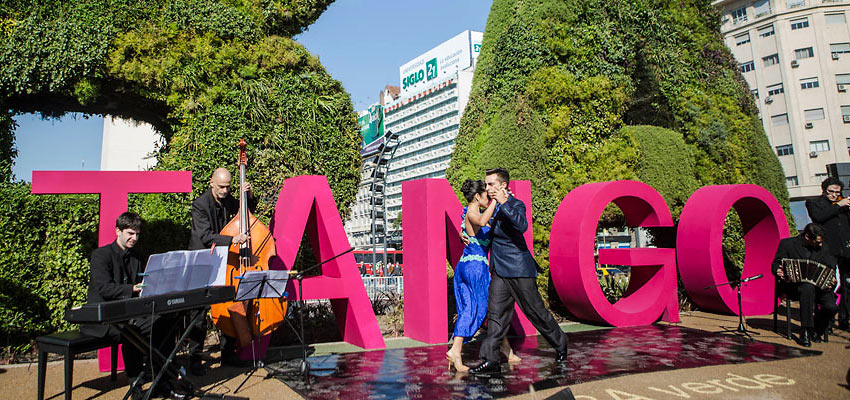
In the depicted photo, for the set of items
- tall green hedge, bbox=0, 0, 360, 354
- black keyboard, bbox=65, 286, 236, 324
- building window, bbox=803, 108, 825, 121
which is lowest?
black keyboard, bbox=65, 286, 236, 324

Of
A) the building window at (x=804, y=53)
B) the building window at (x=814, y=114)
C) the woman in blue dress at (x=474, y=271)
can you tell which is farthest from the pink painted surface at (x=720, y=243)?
the building window at (x=804, y=53)

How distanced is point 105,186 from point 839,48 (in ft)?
170

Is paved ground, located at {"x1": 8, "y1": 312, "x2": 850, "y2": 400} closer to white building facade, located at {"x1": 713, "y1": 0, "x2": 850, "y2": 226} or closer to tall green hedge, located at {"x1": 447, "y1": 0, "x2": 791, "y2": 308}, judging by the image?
tall green hedge, located at {"x1": 447, "y1": 0, "x2": 791, "y2": 308}

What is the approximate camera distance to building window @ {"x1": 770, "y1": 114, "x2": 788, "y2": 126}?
138 feet

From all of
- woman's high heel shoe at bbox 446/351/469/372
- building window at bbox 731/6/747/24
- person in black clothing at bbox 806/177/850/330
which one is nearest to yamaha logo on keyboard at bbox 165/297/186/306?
woman's high heel shoe at bbox 446/351/469/372

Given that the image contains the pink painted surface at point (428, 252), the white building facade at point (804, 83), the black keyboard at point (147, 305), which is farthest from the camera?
the white building facade at point (804, 83)

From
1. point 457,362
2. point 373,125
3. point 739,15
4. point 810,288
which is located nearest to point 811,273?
point 810,288

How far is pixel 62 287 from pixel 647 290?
8782 millimetres

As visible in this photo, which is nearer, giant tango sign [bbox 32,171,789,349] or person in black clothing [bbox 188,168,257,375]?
person in black clothing [bbox 188,168,257,375]

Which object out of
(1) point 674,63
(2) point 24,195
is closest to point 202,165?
(2) point 24,195

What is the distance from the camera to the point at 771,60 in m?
42.9

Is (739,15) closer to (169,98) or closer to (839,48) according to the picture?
(839,48)

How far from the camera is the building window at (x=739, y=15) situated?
44594mm

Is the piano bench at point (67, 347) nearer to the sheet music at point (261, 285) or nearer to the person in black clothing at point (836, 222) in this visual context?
the sheet music at point (261, 285)
